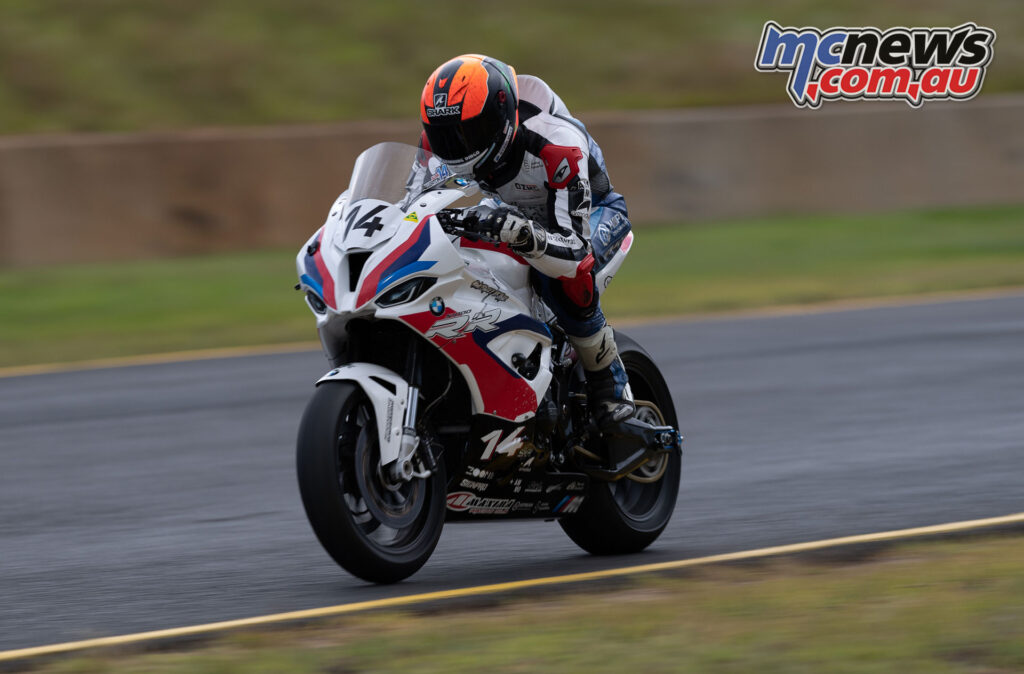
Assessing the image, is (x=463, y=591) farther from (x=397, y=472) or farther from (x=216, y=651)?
(x=216, y=651)

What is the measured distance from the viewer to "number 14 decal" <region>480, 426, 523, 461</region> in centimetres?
577

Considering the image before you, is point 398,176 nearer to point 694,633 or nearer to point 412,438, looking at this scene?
point 412,438

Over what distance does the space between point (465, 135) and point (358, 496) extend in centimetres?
126

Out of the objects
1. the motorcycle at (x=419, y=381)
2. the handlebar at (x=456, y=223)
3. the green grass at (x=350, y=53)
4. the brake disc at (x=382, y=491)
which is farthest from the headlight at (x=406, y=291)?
the green grass at (x=350, y=53)

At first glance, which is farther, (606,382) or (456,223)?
(606,382)

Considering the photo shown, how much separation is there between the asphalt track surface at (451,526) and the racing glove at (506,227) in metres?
1.22

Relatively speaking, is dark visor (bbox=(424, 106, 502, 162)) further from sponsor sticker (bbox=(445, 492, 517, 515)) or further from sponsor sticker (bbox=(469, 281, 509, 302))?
sponsor sticker (bbox=(445, 492, 517, 515))

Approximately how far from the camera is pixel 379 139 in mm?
19344

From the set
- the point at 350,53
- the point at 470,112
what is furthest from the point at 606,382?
the point at 350,53

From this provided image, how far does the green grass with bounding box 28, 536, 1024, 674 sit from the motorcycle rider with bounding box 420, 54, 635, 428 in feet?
3.39

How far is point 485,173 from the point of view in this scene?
233 inches

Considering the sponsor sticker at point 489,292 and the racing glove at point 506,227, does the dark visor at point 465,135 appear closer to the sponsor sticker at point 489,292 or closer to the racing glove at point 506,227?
the racing glove at point 506,227

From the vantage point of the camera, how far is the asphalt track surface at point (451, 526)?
6.00 meters

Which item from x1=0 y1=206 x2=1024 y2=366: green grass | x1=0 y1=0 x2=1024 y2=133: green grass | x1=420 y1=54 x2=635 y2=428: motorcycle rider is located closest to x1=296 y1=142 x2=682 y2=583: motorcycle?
x1=420 y1=54 x2=635 y2=428: motorcycle rider
